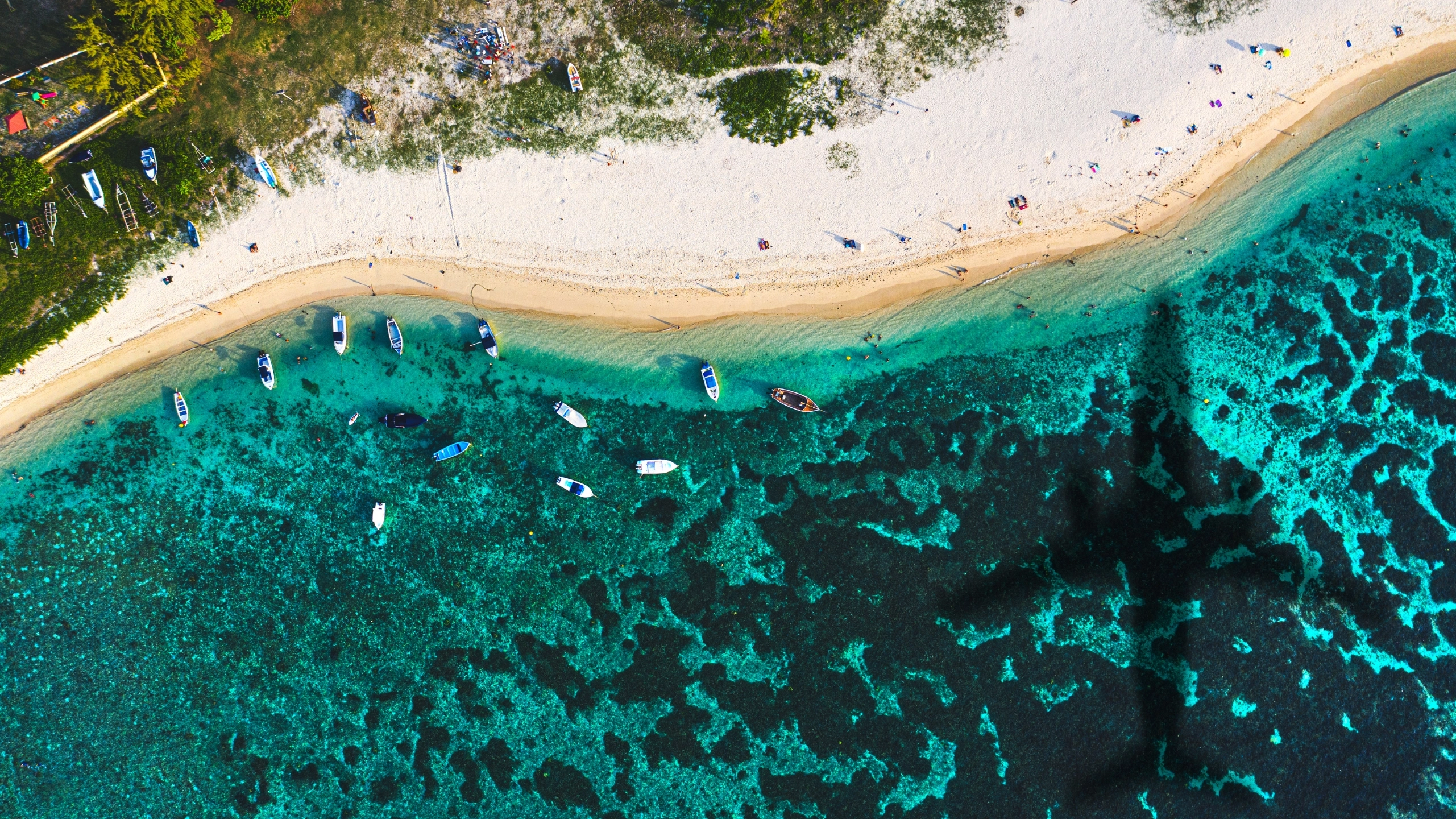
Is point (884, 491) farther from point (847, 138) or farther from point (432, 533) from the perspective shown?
point (432, 533)

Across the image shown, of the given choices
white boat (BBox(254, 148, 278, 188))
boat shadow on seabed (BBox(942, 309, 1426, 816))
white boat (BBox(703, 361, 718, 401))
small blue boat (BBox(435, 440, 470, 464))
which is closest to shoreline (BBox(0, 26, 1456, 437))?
white boat (BBox(703, 361, 718, 401))

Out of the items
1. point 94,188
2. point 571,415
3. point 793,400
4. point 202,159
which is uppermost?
point 202,159

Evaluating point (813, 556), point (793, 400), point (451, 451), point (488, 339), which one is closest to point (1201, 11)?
point (793, 400)

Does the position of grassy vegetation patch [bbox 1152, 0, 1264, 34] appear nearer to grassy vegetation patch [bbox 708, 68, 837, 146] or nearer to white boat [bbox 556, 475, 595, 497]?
grassy vegetation patch [bbox 708, 68, 837, 146]

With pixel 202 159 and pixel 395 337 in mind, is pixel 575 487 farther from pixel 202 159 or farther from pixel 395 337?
pixel 202 159

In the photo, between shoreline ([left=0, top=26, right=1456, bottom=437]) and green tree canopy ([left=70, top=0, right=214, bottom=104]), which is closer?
green tree canopy ([left=70, top=0, right=214, bottom=104])

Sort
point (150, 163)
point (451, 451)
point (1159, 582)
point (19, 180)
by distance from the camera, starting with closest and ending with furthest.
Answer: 1. point (19, 180)
2. point (150, 163)
3. point (1159, 582)
4. point (451, 451)
